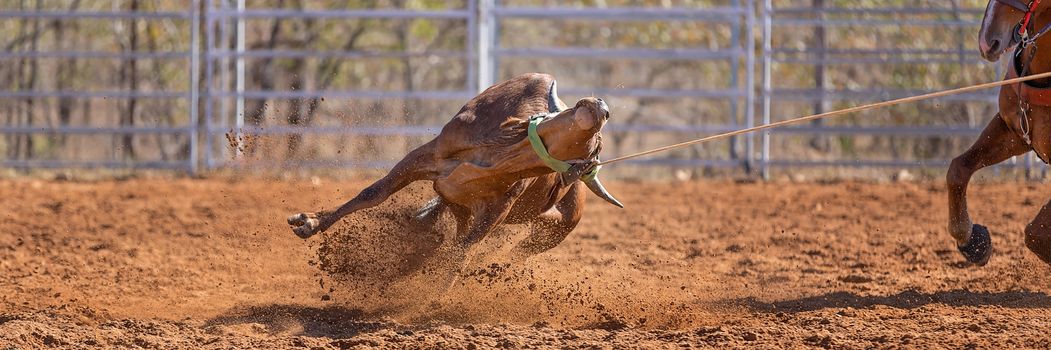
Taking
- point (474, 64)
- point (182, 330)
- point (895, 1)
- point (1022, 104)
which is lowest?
point (182, 330)

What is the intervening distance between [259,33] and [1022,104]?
11972 millimetres

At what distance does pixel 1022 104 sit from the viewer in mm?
5000

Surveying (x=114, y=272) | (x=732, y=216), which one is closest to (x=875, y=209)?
(x=732, y=216)

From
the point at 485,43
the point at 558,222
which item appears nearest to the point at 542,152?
the point at 558,222

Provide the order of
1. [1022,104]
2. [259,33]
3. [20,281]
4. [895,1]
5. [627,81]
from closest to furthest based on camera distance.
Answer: [1022,104]
[20,281]
[895,1]
[259,33]
[627,81]

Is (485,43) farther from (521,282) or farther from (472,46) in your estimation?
(521,282)

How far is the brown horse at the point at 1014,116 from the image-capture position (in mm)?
4750

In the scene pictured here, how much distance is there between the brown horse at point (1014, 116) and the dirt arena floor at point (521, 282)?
25 centimetres

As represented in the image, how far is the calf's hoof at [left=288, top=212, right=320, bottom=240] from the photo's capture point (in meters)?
4.92

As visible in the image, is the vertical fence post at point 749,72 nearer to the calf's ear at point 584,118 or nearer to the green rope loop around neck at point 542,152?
the green rope loop around neck at point 542,152

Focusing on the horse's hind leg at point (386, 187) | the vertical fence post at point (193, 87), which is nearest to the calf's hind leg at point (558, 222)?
the horse's hind leg at point (386, 187)

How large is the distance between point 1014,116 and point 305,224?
3037 mm

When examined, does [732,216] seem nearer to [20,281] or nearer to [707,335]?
→ [707,335]

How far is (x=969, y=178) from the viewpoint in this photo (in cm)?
557
